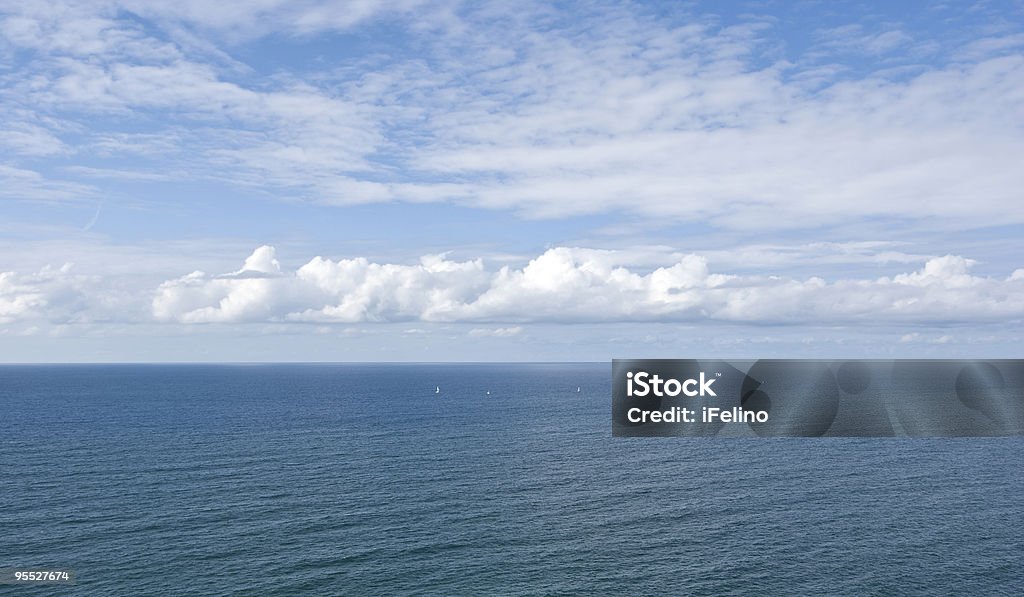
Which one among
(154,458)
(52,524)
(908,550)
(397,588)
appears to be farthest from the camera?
(154,458)

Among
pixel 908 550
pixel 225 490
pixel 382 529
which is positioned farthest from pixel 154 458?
pixel 908 550

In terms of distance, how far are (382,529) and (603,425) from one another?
10397cm

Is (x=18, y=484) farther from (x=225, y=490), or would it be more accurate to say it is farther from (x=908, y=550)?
(x=908, y=550)

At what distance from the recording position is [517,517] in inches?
3553

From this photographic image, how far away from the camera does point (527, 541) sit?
80.9 metres

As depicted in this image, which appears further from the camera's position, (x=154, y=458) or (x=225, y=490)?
(x=154, y=458)

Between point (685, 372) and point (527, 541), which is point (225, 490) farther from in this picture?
point (685, 372)

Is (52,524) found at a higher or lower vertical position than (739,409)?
lower

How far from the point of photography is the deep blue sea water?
70.4 m

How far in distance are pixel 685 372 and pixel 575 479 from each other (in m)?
61.6

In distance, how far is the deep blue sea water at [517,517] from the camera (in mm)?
70375

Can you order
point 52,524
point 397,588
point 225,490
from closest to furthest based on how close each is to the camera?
point 397,588, point 52,524, point 225,490

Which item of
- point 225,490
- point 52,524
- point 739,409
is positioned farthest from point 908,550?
point 52,524

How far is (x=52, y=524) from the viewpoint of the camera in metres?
83.4
